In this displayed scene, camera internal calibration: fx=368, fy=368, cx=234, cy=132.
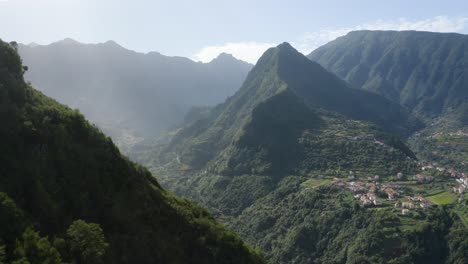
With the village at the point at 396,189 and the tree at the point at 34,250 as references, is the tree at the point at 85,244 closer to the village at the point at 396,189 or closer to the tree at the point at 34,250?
the tree at the point at 34,250

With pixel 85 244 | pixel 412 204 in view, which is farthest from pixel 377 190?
pixel 85 244

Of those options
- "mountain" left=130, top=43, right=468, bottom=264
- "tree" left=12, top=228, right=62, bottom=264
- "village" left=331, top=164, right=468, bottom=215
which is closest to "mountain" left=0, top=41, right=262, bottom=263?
"tree" left=12, top=228, right=62, bottom=264

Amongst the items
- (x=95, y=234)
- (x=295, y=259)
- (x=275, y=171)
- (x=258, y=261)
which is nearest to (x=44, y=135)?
(x=95, y=234)

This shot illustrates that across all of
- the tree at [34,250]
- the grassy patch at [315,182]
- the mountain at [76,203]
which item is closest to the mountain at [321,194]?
the grassy patch at [315,182]

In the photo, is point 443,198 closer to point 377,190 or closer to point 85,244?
point 377,190

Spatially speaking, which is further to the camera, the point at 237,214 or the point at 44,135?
the point at 237,214

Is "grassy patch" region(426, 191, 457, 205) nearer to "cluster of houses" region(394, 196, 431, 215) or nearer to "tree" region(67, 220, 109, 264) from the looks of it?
"cluster of houses" region(394, 196, 431, 215)

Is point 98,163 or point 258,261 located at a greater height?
point 98,163

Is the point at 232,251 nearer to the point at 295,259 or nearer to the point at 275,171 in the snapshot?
the point at 295,259

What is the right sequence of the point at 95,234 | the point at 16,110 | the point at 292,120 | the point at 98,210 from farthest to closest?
the point at 292,120, the point at 16,110, the point at 98,210, the point at 95,234
